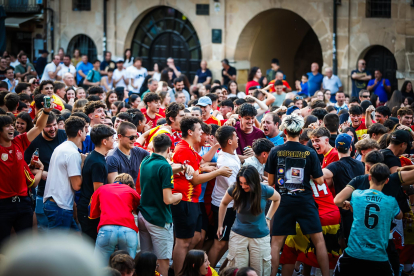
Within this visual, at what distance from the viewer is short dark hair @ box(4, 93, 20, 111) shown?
836cm

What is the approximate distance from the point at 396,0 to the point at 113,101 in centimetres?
930

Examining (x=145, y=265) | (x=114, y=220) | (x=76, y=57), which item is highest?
(x=76, y=57)

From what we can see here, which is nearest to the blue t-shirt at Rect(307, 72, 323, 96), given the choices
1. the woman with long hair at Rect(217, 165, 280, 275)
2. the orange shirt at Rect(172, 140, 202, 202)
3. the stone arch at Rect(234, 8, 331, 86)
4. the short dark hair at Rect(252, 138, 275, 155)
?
the stone arch at Rect(234, 8, 331, 86)

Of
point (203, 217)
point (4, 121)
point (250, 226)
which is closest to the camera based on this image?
point (250, 226)

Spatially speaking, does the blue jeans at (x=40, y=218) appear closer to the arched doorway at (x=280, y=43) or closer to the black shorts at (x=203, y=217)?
the black shorts at (x=203, y=217)

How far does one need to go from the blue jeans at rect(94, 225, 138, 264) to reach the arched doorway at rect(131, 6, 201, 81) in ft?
46.3

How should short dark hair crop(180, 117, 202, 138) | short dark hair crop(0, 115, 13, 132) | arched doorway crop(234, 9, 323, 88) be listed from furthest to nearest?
arched doorway crop(234, 9, 323, 88) < short dark hair crop(180, 117, 202, 138) < short dark hair crop(0, 115, 13, 132)

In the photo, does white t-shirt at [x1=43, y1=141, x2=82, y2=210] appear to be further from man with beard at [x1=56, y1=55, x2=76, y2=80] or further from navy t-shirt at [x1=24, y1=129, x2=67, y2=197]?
man with beard at [x1=56, y1=55, x2=76, y2=80]

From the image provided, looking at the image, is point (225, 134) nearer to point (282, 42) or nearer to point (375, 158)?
point (375, 158)

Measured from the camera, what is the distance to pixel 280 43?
19406mm

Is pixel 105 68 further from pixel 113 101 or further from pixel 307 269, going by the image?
pixel 307 269

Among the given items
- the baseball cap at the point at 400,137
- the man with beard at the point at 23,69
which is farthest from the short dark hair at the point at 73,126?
the man with beard at the point at 23,69

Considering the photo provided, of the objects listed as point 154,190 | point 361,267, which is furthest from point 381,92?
point 154,190

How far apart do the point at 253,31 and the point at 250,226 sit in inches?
535
